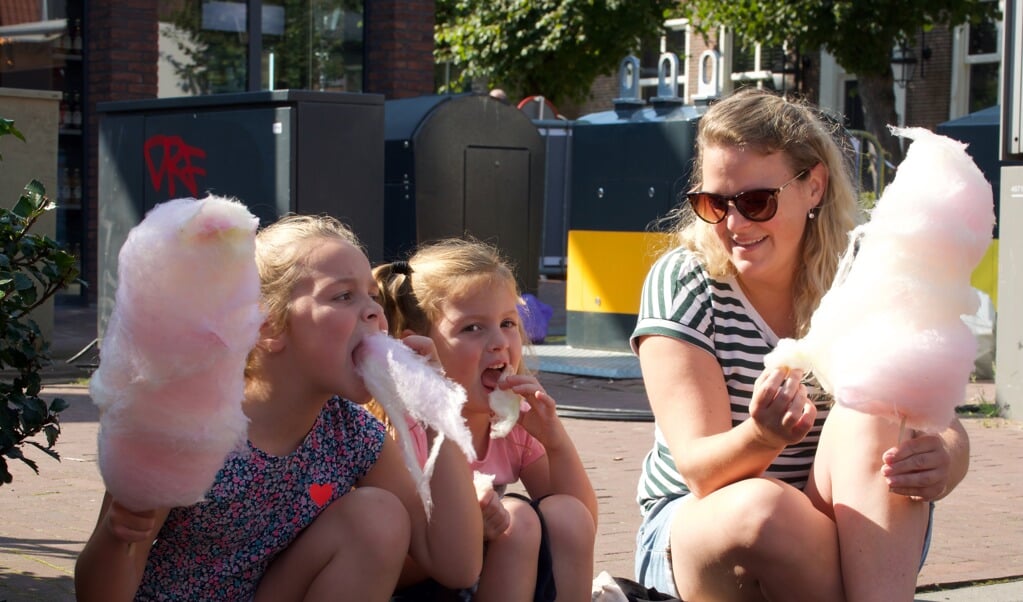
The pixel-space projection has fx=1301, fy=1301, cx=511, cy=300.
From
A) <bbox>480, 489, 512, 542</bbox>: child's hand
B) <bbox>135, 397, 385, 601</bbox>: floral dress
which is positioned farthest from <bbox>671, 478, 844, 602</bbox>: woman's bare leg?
<bbox>135, 397, 385, 601</bbox>: floral dress

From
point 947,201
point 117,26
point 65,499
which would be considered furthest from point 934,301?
point 117,26

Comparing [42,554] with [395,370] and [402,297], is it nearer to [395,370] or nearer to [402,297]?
[402,297]

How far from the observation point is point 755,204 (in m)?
2.91

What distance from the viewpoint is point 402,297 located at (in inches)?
120

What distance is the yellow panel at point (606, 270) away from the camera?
9.29 m

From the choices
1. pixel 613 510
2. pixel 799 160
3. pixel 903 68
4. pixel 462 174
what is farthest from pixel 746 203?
pixel 903 68

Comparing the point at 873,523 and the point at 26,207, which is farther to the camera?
the point at 26,207

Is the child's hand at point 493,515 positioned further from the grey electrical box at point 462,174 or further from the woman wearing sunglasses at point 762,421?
the grey electrical box at point 462,174

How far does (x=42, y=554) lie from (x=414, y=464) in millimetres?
1947

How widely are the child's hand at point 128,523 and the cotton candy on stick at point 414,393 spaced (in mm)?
466

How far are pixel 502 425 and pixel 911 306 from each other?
3.02ft

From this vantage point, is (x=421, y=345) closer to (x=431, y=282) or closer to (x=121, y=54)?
(x=431, y=282)

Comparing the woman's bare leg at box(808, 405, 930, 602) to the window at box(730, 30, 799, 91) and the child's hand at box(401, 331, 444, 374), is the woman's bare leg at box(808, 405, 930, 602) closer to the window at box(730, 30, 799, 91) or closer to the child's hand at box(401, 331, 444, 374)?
the child's hand at box(401, 331, 444, 374)

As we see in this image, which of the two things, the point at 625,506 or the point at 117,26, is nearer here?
the point at 625,506
